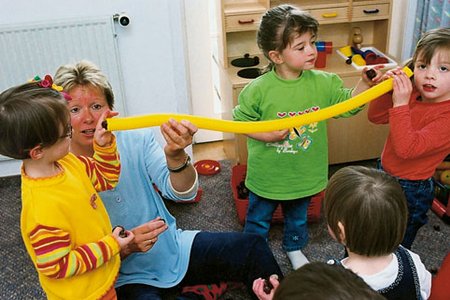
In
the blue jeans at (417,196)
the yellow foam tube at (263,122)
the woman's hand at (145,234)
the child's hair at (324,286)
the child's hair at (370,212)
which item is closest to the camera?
the child's hair at (324,286)

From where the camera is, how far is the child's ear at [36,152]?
1268 millimetres

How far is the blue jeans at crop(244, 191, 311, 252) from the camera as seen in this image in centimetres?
211

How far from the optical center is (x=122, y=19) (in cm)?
274

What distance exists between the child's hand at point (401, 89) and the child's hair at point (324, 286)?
92 cm

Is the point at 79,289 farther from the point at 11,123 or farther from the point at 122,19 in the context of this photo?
the point at 122,19

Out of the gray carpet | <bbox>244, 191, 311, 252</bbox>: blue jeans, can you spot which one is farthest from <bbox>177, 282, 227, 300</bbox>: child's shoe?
<bbox>244, 191, 311, 252</bbox>: blue jeans

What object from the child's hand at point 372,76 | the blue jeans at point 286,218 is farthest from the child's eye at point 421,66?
the blue jeans at point 286,218

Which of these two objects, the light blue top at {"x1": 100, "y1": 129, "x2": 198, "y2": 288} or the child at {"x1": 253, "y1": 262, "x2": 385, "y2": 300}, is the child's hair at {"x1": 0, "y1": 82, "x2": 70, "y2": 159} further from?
the child at {"x1": 253, "y1": 262, "x2": 385, "y2": 300}

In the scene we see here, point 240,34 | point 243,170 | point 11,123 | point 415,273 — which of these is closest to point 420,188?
point 415,273

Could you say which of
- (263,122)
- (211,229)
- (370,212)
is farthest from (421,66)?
(211,229)

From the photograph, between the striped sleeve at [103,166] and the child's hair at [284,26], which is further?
the child's hair at [284,26]

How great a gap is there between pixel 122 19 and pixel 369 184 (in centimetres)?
192

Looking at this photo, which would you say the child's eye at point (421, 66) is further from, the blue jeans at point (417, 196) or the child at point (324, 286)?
the child at point (324, 286)

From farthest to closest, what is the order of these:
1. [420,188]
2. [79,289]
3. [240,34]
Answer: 1. [240,34]
2. [420,188]
3. [79,289]
